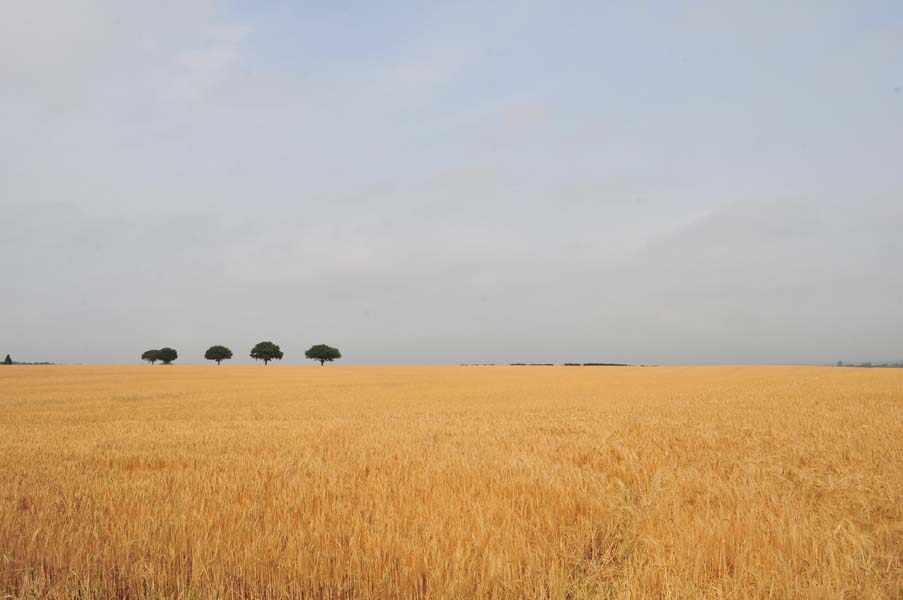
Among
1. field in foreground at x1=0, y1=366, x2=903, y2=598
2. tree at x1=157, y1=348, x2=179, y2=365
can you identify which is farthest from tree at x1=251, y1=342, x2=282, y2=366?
field in foreground at x1=0, y1=366, x2=903, y2=598

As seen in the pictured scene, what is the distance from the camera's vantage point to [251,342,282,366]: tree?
132m

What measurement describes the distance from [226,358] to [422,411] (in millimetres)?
131718

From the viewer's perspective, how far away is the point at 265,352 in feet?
433

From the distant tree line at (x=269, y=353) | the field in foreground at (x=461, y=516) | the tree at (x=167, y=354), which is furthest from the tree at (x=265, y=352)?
the field in foreground at (x=461, y=516)

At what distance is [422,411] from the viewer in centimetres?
1858

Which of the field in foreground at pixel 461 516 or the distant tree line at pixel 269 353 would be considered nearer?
the field in foreground at pixel 461 516

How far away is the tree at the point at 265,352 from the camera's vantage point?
132000mm

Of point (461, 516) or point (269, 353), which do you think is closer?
point (461, 516)

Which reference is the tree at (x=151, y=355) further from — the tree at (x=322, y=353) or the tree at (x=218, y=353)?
the tree at (x=322, y=353)

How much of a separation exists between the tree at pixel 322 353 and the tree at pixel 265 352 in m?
7.69

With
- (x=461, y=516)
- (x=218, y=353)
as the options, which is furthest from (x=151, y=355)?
(x=461, y=516)

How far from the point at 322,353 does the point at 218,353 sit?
1094 inches

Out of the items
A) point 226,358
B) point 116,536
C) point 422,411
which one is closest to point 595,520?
point 116,536

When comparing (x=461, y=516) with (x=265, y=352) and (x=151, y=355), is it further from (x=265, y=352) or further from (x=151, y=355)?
(x=151, y=355)
